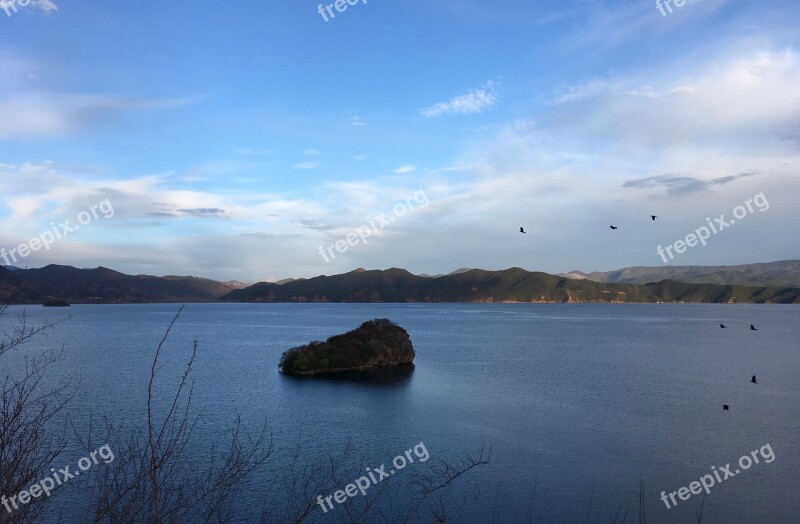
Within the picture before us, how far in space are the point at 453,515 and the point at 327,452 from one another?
9.90m

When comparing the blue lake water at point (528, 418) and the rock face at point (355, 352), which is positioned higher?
the rock face at point (355, 352)

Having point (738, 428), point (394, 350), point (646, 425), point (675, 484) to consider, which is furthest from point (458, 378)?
point (675, 484)

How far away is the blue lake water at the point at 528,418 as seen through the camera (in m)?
26.8

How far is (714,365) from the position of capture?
235ft

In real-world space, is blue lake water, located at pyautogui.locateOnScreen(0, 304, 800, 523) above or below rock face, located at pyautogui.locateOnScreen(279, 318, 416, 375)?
below

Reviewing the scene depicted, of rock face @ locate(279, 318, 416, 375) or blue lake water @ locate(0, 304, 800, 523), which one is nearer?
blue lake water @ locate(0, 304, 800, 523)

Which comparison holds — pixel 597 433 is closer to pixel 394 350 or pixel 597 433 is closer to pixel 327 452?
pixel 327 452

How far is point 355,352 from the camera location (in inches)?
2707

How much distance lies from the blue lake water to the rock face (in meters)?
2.81

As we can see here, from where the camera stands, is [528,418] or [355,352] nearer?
[528,418]

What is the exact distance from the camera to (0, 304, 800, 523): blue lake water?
26750mm

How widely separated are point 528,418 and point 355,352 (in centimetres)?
3038

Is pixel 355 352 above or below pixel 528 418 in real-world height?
above

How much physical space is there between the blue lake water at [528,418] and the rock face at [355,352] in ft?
9.23
